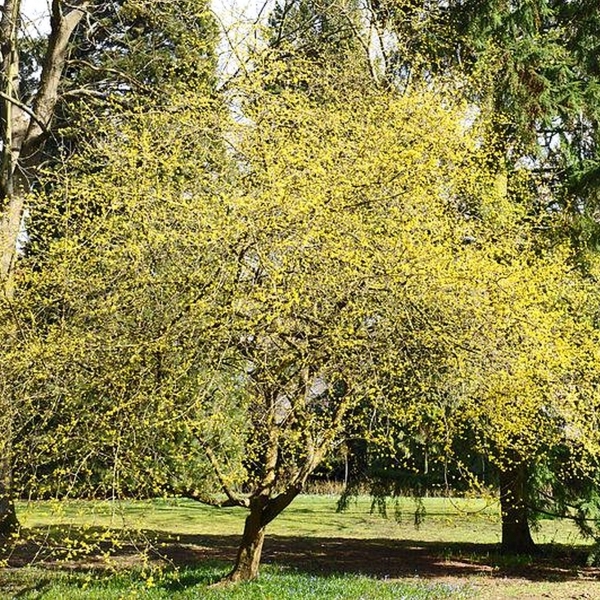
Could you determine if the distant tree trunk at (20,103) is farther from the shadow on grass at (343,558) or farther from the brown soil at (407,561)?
the brown soil at (407,561)

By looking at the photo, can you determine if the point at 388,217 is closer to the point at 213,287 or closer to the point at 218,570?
the point at 213,287

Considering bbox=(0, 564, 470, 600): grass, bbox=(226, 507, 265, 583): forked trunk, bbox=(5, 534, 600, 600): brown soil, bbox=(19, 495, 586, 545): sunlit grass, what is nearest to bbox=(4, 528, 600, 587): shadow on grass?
bbox=(5, 534, 600, 600): brown soil

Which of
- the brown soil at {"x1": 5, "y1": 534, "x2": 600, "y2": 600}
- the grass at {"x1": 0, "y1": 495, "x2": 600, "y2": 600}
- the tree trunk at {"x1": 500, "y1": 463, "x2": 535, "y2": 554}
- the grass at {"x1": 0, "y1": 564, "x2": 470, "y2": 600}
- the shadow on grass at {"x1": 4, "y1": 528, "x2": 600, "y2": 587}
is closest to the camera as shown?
the grass at {"x1": 0, "y1": 495, "x2": 600, "y2": 600}

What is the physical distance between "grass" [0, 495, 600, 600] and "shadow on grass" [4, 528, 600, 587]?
17mm

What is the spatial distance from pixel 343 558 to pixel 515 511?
2.42 meters

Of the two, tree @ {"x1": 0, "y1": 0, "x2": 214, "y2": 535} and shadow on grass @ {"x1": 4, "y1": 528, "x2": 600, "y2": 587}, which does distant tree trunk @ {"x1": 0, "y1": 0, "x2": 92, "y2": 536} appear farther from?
shadow on grass @ {"x1": 4, "y1": 528, "x2": 600, "y2": 587}

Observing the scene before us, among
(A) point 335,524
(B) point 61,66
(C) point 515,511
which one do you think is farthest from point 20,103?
(A) point 335,524

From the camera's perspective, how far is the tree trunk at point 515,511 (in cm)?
923

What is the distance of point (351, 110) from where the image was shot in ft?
21.2

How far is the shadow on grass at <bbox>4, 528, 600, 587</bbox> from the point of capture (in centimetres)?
866

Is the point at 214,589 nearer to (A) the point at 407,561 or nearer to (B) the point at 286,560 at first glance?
(B) the point at 286,560

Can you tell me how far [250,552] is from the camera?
716cm

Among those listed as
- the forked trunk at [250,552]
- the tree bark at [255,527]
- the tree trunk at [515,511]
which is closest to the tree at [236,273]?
the tree bark at [255,527]

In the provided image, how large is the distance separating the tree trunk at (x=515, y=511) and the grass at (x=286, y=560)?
0.25m
